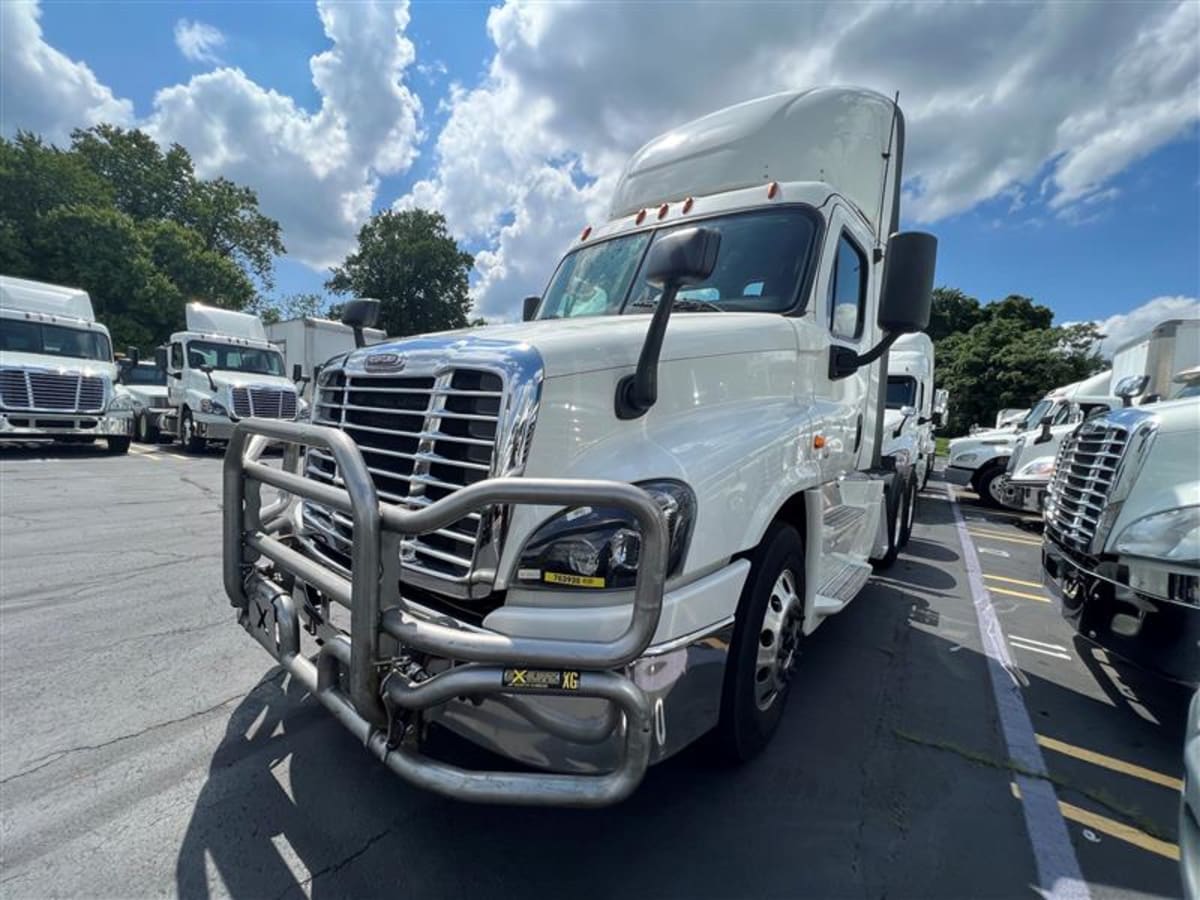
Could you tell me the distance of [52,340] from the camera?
1205cm

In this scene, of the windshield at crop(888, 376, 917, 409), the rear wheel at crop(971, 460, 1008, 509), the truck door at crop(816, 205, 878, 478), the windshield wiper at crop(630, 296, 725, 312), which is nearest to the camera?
the windshield wiper at crop(630, 296, 725, 312)

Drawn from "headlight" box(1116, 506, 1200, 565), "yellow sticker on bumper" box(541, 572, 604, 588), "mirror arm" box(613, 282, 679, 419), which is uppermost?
"mirror arm" box(613, 282, 679, 419)

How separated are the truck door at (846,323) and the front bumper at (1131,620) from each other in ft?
4.51

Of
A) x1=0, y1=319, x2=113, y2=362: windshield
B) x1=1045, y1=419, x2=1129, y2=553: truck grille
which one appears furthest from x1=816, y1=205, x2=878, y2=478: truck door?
x1=0, y1=319, x2=113, y2=362: windshield

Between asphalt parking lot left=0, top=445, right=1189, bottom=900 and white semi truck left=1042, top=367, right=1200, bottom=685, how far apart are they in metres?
0.58

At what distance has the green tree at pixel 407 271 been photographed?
43.1 m

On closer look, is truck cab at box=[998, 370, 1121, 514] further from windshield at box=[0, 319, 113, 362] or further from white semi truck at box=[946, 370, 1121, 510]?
windshield at box=[0, 319, 113, 362]

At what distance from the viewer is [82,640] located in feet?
12.0

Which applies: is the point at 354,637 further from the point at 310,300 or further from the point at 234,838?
the point at 310,300

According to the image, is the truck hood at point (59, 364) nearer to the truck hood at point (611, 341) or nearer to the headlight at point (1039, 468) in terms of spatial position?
the truck hood at point (611, 341)

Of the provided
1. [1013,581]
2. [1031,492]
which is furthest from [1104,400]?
[1013,581]

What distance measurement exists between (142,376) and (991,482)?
22971 mm

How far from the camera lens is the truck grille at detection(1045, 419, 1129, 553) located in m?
3.36

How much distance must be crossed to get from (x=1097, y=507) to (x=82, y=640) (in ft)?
20.1
